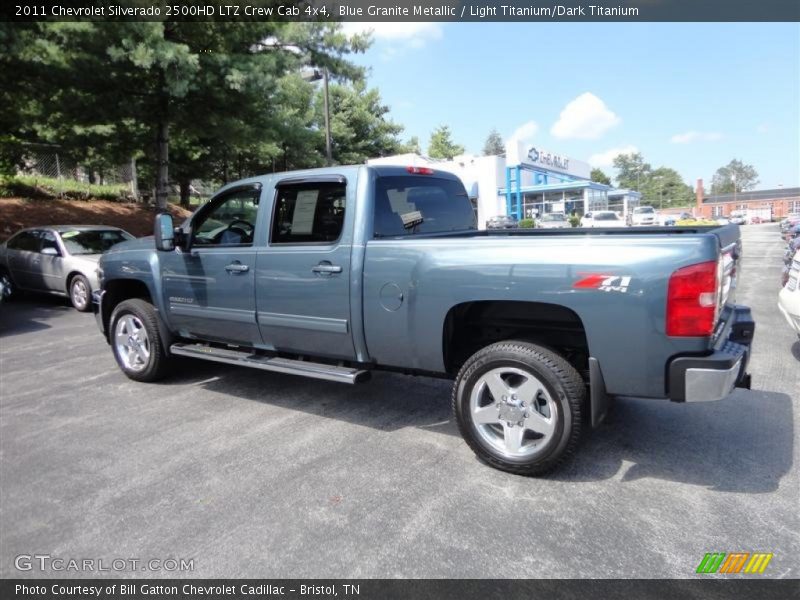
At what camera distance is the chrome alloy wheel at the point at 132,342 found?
5.38m

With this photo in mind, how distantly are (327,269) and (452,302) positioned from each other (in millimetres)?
1019

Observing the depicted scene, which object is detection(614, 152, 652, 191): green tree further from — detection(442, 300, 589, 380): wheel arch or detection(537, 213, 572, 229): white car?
detection(442, 300, 589, 380): wheel arch

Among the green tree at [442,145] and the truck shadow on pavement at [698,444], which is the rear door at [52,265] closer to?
the truck shadow on pavement at [698,444]

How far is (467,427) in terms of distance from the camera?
3441 mm

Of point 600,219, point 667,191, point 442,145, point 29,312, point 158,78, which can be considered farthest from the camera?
point 667,191

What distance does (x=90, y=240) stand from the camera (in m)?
10.7

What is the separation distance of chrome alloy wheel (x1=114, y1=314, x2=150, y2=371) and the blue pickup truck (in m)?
0.04

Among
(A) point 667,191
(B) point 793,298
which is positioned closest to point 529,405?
(B) point 793,298

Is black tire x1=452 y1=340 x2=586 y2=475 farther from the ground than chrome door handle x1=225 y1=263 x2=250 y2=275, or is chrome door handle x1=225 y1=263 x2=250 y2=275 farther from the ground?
chrome door handle x1=225 y1=263 x2=250 y2=275

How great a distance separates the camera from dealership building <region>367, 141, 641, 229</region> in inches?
1517

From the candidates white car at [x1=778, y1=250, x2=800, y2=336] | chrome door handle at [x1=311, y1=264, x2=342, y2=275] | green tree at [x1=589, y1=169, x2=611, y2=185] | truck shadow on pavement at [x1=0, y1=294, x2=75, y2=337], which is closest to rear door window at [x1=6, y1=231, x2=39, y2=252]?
truck shadow on pavement at [x1=0, y1=294, x2=75, y2=337]

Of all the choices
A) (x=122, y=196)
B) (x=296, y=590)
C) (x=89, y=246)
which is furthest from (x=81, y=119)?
(x=296, y=590)

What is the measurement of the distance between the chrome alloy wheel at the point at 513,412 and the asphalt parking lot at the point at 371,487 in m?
0.21

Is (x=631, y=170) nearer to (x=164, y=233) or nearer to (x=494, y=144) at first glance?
(x=494, y=144)
